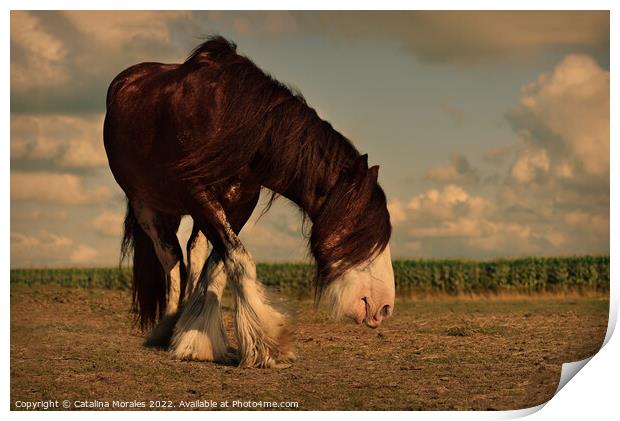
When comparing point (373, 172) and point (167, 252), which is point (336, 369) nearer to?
point (373, 172)

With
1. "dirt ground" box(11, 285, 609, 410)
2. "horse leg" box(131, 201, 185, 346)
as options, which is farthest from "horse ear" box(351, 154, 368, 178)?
"horse leg" box(131, 201, 185, 346)

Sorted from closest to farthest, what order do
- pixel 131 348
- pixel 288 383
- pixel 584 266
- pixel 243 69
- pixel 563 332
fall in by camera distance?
1. pixel 288 383
2. pixel 243 69
3. pixel 131 348
4. pixel 563 332
5. pixel 584 266

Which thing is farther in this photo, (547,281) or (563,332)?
(547,281)

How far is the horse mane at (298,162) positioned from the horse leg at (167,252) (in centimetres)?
142

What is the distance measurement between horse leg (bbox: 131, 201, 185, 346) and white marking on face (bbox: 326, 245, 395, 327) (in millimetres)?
2145

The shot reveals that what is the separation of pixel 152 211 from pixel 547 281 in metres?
15.5

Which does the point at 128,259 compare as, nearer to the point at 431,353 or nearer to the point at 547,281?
the point at 431,353

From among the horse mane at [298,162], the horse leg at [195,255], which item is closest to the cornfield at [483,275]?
the horse leg at [195,255]

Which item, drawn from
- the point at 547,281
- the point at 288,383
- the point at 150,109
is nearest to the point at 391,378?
the point at 288,383

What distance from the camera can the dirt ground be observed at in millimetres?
5488

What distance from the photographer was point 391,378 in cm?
590

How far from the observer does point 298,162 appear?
5934 mm

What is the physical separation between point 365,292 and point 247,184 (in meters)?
1.30

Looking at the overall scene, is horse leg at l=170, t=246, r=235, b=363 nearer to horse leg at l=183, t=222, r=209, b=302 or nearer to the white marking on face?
horse leg at l=183, t=222, r=209, b=302
